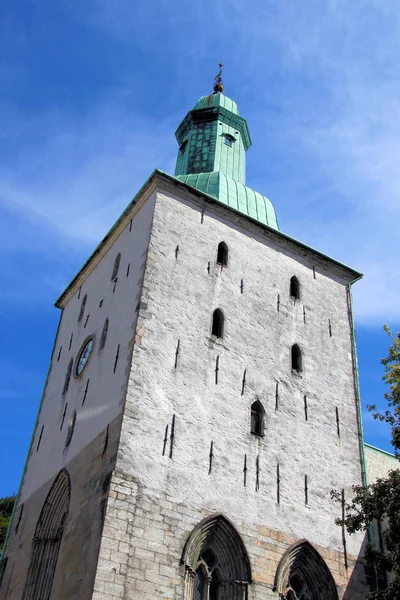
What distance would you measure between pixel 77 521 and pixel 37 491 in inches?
154

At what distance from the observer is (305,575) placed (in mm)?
15625

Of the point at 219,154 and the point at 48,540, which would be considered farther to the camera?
the point at 219,154

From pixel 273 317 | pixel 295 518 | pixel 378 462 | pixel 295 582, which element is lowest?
pixel 295 582

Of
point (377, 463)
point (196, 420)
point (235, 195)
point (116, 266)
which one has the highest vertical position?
point (235, 195)

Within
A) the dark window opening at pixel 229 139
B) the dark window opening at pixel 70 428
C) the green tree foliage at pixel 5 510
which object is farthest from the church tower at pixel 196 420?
the green tree foliage at pixel 5 510

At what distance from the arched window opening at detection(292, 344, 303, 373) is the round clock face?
5.30 meters

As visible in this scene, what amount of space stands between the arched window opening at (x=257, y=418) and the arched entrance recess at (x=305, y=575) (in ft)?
8.70

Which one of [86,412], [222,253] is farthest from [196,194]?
[86,412]

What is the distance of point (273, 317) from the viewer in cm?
1898

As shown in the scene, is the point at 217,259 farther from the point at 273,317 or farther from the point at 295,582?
the point at 295,582

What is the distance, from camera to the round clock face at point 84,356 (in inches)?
740

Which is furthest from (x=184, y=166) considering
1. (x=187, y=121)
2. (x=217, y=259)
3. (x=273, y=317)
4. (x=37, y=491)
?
(x=37, y=491)

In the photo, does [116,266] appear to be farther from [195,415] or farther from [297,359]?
[195,415]

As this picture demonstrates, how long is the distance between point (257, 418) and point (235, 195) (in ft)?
23.5
